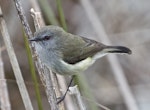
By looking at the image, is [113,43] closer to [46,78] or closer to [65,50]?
[65,50]

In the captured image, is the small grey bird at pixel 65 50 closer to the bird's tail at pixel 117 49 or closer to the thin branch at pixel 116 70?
the bird's tail at pixel 117 49

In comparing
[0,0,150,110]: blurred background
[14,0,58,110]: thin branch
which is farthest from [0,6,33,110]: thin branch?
[0,0,150,110]: blurred background

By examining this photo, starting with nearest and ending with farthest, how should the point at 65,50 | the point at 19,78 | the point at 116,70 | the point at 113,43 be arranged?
the point at 19,78
the point at 65,50
the point at 116,70
the point at 113,43

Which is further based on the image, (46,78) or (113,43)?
(113,43)

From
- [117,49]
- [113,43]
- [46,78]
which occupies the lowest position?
[46,78]

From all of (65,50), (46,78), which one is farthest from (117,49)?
(46,78)
